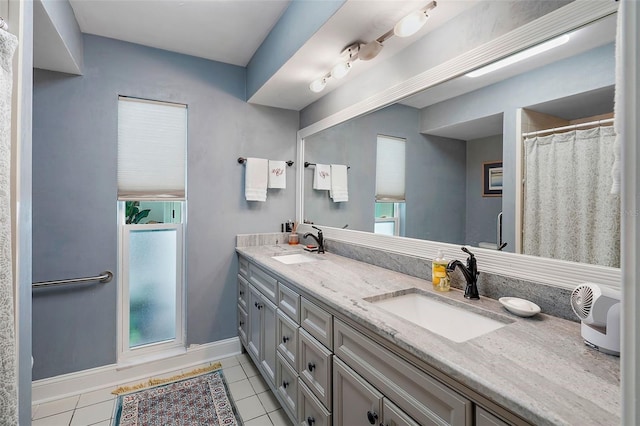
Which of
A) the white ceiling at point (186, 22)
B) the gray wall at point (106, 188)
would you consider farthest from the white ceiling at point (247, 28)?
the gray wall at point (106, 188)

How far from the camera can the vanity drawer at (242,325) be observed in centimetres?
236

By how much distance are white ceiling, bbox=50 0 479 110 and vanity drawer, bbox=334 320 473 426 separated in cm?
139

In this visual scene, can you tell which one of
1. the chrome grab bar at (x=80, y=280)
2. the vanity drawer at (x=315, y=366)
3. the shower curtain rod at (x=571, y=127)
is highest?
the shower curtain rod at (x=571, y=127)

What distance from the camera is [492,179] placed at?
132 cm

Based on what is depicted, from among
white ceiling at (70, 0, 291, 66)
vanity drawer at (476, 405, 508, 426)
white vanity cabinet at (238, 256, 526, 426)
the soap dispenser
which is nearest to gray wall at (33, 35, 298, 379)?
white ceiling at (70, 0, 291, 66)

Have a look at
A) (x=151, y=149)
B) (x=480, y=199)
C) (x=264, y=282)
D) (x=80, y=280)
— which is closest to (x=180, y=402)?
(x=264, y=282)

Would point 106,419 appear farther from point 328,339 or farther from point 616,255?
point 616,255

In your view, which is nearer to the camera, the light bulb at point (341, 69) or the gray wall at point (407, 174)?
the gray wall at point (407, 174)

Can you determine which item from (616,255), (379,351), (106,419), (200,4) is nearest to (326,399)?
(379,351)

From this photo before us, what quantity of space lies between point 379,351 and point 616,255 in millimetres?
819

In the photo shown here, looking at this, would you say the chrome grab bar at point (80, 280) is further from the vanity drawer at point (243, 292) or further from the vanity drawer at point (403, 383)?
the vanity drawer at point (403, 383)

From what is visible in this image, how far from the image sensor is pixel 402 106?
5.75 feet

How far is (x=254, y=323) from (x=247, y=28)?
206cm

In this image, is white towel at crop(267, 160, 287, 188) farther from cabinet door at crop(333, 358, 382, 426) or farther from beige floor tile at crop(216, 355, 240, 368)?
cabinet door at crop(333, 358, 382, 426)
